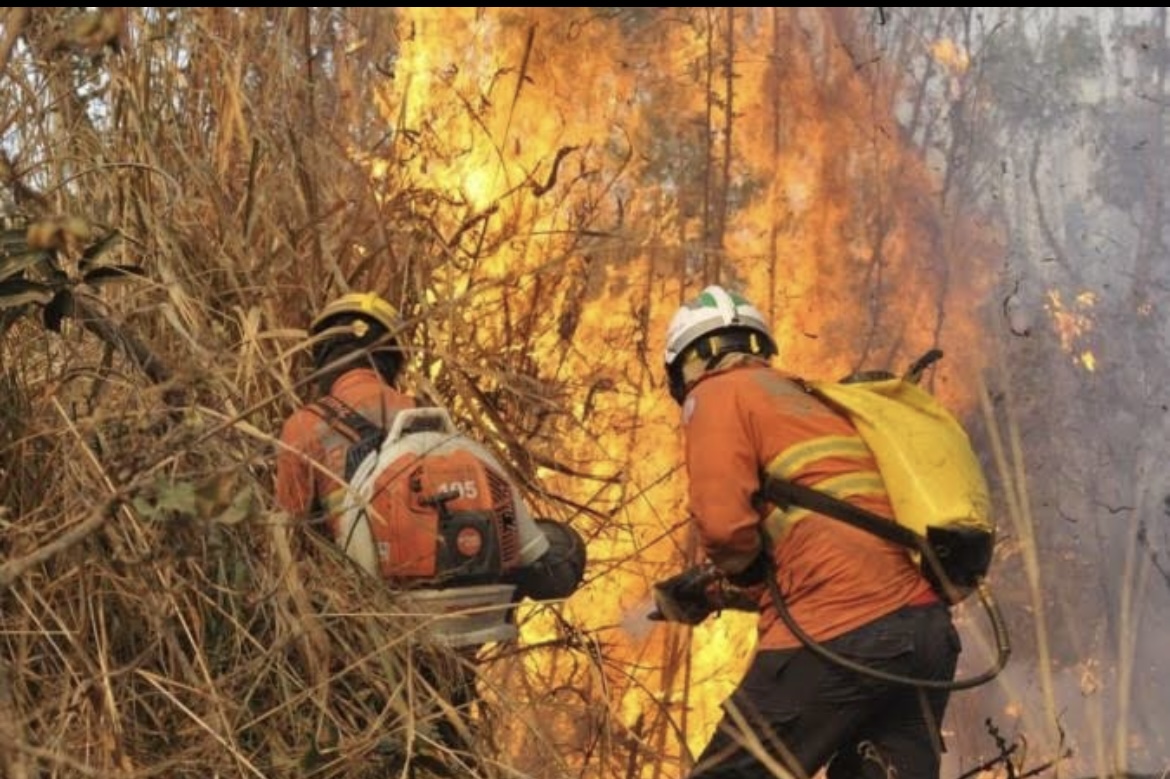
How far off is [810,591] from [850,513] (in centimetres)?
24

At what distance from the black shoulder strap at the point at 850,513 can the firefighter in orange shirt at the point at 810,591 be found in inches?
1.0

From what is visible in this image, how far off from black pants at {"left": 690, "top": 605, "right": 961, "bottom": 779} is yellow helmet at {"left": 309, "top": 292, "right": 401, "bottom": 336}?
1464 mm

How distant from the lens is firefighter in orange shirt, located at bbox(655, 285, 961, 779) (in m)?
4.07

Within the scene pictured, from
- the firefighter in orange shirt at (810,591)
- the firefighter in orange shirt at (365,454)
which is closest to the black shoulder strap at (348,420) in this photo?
the firefighter in orange shirt at (365,454)

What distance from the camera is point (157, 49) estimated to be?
4.99 m

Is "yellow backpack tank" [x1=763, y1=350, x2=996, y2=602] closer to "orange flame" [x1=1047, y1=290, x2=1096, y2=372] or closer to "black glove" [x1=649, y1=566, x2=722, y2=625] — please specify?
"black glove" [x1=649, y1=566, x2=722, y2=625]

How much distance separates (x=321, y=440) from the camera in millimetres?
4188

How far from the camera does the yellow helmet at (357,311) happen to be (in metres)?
4.62

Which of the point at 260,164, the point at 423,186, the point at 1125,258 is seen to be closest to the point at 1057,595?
the point at 1125,258

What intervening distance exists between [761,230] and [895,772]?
14.9 feet

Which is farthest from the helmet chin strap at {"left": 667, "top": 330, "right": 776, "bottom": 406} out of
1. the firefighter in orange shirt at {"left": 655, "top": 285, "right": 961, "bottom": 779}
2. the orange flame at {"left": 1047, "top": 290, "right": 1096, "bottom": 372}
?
the orange flame at {"left": 1047, "top": 290, "right": 1096, "bottom": 372}

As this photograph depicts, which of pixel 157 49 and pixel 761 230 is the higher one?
pixel 157 49

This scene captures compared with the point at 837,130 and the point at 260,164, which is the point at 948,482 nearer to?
the point at 260,164

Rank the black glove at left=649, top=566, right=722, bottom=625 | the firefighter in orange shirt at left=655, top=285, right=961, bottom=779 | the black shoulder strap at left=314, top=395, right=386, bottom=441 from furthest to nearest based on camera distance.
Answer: the black glove at left=649, top=566, right=722, bottom=625 → the black shoulder strap at left=314, top=395, right=386, bottom=441 → the firefighter in orange shirt at left=655, top=285, right=961, bottom=779
